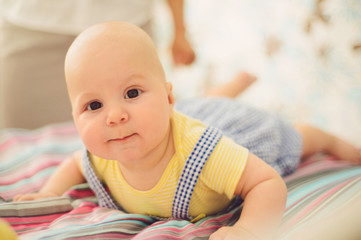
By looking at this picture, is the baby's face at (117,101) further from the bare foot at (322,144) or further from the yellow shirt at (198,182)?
the bare foot at (322,144)

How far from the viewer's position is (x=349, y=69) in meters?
1.27

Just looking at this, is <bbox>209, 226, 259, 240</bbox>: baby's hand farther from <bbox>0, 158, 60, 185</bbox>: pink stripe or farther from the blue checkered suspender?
<bbox>0, 158, 60, 185</bbox>: pink stripe

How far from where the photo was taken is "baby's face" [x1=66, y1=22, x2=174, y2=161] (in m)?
0.62

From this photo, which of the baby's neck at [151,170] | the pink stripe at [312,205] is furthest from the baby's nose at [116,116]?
the pink stripe at [312,205]

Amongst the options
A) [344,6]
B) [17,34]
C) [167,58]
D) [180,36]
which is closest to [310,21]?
[344,6]

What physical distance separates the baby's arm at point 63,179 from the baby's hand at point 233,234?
16.6 inches

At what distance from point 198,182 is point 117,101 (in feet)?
0.78

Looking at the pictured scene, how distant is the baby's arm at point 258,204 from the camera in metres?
0.64

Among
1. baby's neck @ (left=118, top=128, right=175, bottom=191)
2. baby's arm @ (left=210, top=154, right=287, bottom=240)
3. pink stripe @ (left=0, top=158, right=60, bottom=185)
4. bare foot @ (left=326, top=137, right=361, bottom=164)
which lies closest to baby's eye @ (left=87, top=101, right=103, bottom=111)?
baby's neck @ (left=118, top=128, right=175, bottom=191)

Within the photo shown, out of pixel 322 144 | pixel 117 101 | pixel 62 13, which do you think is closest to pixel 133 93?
pixel 117 101

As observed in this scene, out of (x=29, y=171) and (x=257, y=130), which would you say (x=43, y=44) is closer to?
(x=29, y=171)

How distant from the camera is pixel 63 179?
903 millimetres

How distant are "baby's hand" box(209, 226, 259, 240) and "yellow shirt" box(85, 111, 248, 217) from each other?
0.28 ft

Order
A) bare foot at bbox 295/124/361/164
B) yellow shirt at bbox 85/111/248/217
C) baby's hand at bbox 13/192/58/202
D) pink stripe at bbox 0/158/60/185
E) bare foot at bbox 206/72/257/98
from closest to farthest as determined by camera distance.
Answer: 1. yellow shirt at bbox 85/111/248/217
2. baby's hand at bbox 13/192/58/202
3. pink stripe at bbox 0/158/60/185
4. bare foot at bbox 295/124/361/164
5. bare foot at bbox 206/72/257/98
